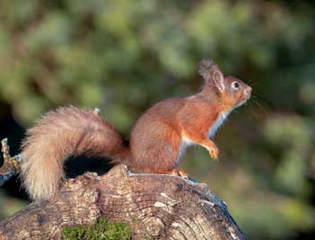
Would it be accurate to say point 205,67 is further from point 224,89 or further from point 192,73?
point 192,73

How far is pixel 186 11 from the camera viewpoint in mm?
7551

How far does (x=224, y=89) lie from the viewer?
4297 millimetres

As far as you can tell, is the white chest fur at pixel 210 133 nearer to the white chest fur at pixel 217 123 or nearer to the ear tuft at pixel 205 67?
the white chest fur at pixel 217 123

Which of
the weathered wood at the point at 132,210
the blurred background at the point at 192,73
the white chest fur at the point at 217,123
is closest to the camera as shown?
the weathered wood at the point at 132,210

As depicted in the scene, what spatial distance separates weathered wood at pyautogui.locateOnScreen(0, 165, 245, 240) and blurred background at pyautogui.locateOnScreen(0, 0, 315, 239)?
141 inches

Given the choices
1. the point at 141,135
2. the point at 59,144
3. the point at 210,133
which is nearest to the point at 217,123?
the point at 210,133

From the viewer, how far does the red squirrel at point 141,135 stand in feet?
11.4

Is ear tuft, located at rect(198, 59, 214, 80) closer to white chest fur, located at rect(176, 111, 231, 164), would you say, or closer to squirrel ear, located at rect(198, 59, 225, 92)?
squirrel ear, located at rect(198, 59, 225, 92)

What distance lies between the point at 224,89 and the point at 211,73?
0.25 ft

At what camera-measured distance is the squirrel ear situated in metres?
4.27

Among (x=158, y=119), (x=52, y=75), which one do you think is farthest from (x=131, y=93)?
(x=158, y=119)

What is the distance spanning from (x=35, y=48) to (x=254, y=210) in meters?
1.71

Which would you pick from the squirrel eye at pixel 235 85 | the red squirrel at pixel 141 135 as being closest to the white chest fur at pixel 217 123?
the red squirrel at pixel 141 135

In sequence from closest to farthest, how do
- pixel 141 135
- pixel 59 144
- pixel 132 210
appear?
pixel 132 210 < pixel 59 144 < pixel 141 135
